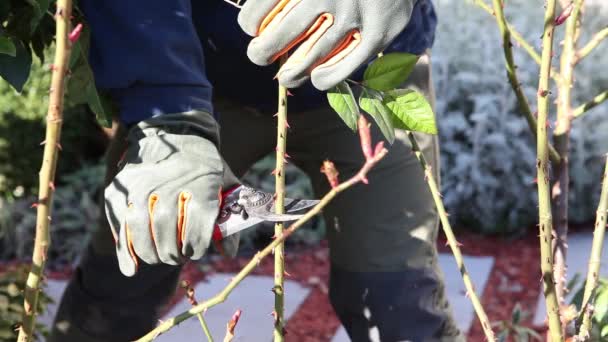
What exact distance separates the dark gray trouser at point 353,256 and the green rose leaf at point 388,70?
0.70m

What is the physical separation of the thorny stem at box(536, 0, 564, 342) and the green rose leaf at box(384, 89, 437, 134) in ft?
0.46

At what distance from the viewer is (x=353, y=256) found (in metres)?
2.03

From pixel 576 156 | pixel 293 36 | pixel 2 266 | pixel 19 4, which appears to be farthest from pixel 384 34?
pixel 576 156

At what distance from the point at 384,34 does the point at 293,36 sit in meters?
0.13

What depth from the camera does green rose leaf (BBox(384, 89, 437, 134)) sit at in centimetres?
127

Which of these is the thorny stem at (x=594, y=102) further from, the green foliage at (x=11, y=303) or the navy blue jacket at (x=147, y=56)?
the green foliage at (x=11, y=303)

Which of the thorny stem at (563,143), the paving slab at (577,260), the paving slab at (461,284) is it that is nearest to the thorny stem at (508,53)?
the thorny stem at (563,143)

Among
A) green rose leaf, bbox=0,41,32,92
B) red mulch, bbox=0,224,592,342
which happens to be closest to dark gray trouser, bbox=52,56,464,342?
green rose leaf, bbox=0,41,32,92

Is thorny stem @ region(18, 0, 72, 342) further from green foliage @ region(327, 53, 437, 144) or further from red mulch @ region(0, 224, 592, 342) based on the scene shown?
red mulch @ region(0, 224, 592, 342)

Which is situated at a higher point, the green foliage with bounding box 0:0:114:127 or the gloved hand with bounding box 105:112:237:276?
the green foliage with bounding box 0:0:114:127

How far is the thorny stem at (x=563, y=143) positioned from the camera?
160 cm

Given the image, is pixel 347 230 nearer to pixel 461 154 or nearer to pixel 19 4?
pixel 19 4

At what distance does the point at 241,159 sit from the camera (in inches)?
85.3

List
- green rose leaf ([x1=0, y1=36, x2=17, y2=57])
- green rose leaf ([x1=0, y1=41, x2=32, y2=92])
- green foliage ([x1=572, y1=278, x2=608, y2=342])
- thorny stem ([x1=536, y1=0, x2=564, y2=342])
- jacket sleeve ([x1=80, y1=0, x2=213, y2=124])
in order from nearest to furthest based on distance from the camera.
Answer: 1. thorny stem ([x1=536, y1=0, x2=564, y2=342])
2. green rose leaf ([x1=0, y1=36, x2=17, y2=57])
3. green rose leaf ([x1=0, y1=41, x2=32, y2=92])
4. jacket sleeve ([x1=80, y1=0, x2=213, y2=124])
5. green foliage ([x1=572, y1=278, x2=608, y2=342])
